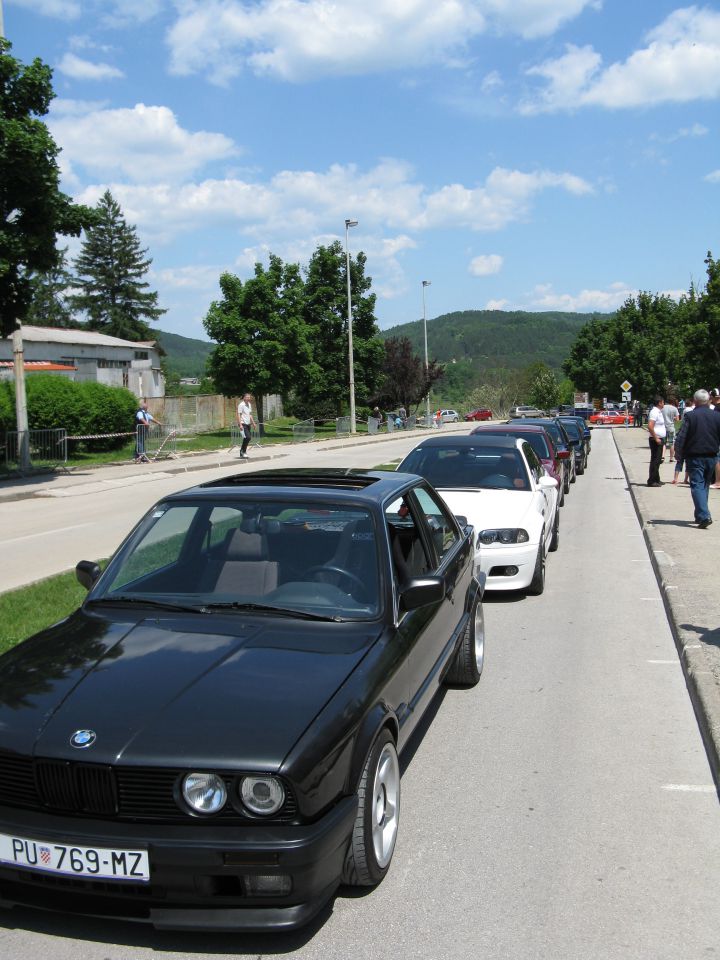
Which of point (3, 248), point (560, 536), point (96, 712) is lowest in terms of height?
point (560, 536)

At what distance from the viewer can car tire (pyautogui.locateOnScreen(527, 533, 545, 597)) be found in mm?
9082

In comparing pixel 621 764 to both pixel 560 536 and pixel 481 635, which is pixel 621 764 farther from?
pixel 560 536

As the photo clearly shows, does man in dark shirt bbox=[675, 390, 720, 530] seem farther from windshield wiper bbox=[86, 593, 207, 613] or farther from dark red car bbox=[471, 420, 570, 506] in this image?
windshield wiper bbox=[86, 593, 207, 613]

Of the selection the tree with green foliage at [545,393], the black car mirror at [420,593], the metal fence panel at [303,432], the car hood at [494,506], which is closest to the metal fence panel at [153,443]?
the metal fence panel at [303,432]

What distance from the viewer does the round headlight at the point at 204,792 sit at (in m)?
3.00

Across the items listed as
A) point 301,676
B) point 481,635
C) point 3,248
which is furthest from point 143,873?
point 3,248

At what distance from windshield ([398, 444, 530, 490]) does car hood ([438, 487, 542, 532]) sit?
0.68ft

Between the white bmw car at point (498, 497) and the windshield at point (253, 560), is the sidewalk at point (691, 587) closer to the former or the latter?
the white bmw car at point (498, 497)

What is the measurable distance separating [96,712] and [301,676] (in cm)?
75

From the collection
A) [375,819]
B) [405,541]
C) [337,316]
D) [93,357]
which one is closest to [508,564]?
[405,541]

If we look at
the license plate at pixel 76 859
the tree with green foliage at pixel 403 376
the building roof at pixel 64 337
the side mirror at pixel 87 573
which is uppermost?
the building roof at pixel 64 337

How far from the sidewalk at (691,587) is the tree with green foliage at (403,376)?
51.7 m

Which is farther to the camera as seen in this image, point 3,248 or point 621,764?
point 3,248

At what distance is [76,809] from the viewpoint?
3.06m
